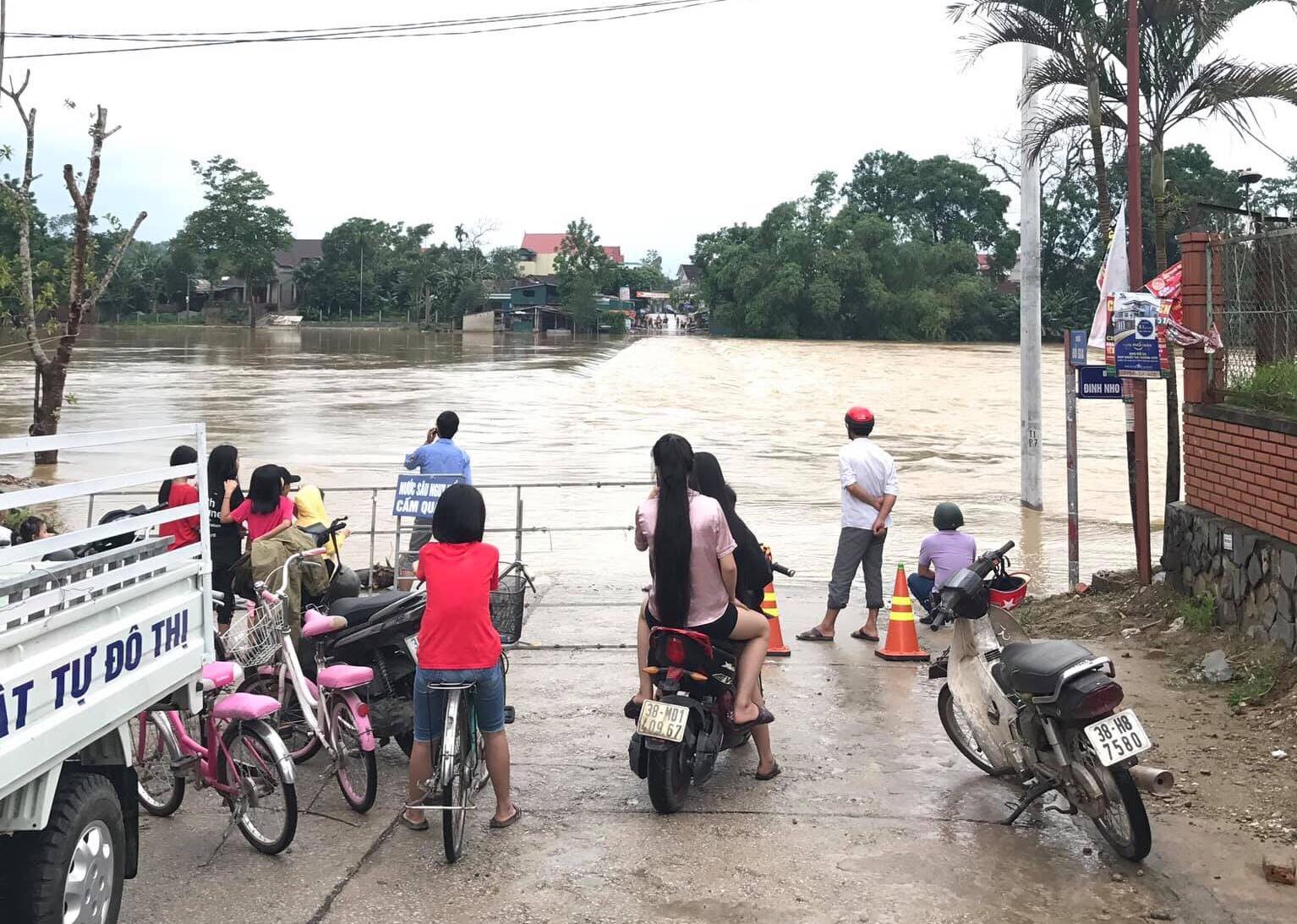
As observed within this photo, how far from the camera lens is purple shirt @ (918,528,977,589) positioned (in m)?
8.41

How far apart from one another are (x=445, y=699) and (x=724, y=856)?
4.20 ft

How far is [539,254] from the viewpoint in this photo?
142 meters

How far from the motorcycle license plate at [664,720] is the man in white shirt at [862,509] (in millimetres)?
3367

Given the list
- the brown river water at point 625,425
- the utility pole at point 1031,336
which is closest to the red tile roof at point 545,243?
the brown river water at point 625,425

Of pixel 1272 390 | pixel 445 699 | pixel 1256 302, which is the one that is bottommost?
pixel 445 699

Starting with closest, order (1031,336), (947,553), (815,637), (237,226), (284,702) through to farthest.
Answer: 1. (284,702)
2. (947,553)
3. (815,637)
4. (1031,336)
5. (237,226)

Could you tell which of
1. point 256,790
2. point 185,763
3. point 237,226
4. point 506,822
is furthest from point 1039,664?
point 237,226

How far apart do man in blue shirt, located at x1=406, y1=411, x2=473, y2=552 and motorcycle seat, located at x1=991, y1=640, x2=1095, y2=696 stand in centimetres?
569

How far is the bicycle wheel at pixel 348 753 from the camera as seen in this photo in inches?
→ 208

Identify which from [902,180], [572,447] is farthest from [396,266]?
[572,447]

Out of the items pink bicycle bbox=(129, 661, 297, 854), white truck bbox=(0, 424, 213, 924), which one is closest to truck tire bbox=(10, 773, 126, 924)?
white truck bbox=(0, 424, 213, 924)

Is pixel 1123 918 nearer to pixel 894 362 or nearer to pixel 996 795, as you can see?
pixel 996 795

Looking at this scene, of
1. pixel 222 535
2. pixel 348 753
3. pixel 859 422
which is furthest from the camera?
pixel 859 422

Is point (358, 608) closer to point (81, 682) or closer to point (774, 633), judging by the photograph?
point (81, 682)
